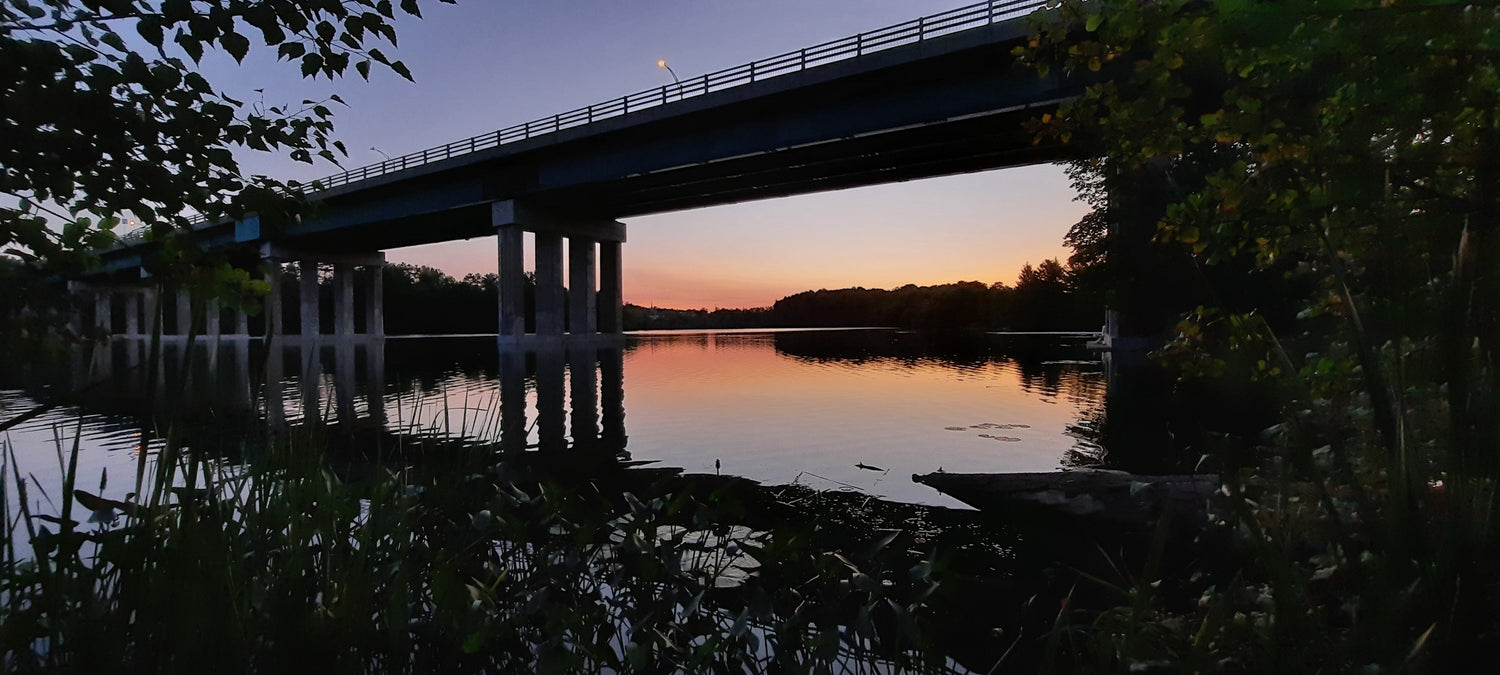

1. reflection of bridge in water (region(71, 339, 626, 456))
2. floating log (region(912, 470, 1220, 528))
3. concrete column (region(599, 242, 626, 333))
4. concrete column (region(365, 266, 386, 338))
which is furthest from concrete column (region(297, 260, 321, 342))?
floating log (region(912, 470, 1220, 528))

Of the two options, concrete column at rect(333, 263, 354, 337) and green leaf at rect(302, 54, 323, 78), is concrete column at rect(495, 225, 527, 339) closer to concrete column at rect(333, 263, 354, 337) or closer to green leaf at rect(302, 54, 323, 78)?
concrete column at rect(333, 263, 354, 337)

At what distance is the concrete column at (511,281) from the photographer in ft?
168

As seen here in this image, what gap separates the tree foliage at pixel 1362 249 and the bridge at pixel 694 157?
58.5 feet

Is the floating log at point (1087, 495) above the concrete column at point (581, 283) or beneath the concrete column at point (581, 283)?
→ beneath

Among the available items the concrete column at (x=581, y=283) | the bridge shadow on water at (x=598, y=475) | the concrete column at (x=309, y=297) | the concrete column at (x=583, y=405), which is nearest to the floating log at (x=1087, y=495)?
the bridge shadow on water at (x=598, y=475)

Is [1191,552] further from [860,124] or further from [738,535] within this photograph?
[860,124]

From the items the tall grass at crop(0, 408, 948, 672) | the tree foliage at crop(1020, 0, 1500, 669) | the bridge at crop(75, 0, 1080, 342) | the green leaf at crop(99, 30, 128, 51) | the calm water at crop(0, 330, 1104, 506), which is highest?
the bridge at crop(75, 0, 1080, 342)

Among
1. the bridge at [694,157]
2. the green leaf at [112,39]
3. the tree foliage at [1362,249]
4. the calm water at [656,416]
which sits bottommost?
the calm water at [656,416]

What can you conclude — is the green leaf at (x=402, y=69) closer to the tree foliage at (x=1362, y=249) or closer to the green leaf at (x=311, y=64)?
the green leaf at (x=311, y=64)

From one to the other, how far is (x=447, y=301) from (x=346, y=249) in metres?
61.8

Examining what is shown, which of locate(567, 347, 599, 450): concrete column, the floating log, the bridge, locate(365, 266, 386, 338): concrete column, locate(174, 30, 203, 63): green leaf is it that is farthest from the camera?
locate(365, 266, 386, 338): concrete column

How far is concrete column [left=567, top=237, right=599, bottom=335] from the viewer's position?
58969mm

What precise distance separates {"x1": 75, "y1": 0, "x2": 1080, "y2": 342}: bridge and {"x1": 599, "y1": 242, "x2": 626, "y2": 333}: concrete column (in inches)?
5.0

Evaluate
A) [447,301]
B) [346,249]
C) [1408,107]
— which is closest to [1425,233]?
[1408,107]
